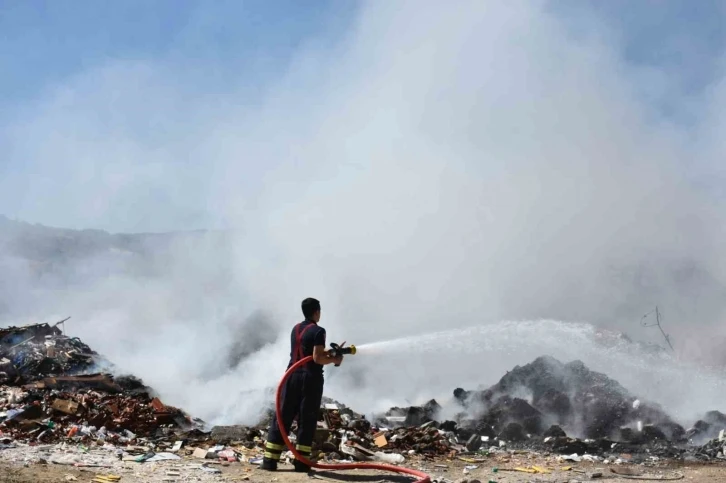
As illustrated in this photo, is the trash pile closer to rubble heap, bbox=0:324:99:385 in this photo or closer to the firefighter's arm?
rubble heap, bbox=0:324:99:385

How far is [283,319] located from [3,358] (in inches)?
366

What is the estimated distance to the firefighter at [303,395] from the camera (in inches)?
239

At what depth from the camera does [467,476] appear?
7188mm

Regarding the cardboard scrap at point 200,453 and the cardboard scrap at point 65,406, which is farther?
the cardboard scrap at point 65,406

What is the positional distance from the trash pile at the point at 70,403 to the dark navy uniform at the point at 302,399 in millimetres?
2678

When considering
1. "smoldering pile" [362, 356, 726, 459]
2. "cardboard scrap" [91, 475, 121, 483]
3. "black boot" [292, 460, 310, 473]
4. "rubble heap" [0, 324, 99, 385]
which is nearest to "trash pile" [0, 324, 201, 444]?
"rubble heap" [0, 324, 99, 385]

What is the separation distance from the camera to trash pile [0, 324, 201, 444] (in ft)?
25.4

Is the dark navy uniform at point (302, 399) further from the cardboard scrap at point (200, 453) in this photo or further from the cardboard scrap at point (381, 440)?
the cardboard scrap at point (381, 440)

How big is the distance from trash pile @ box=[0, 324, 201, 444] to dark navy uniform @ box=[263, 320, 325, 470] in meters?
2.68

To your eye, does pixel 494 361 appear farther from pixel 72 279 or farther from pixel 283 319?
pixel 72 279

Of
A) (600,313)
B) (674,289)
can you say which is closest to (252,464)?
(600,313)

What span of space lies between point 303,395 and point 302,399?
1.9 inches

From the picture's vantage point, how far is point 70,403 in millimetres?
8492

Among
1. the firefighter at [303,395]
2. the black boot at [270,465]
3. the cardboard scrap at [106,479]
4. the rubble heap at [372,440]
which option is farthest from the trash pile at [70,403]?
the firefighter at [303,395]
